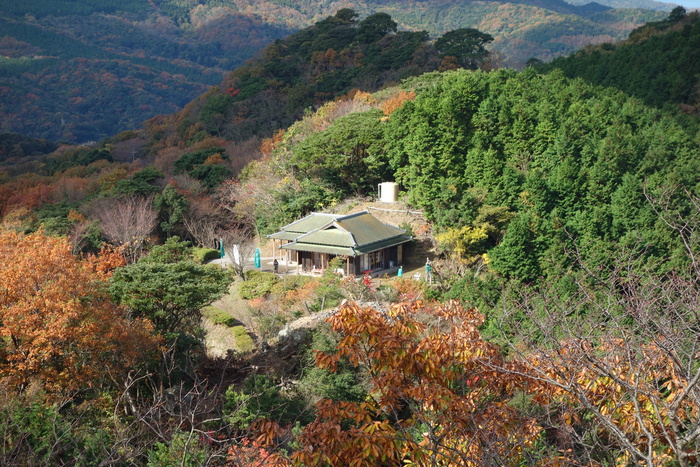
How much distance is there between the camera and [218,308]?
23.8 metres

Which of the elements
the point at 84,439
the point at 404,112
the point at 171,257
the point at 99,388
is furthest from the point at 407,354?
the point at 404,112

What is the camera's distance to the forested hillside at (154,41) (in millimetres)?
79875

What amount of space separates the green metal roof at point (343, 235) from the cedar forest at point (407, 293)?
1.63m

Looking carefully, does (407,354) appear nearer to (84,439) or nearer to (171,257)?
(84,439)

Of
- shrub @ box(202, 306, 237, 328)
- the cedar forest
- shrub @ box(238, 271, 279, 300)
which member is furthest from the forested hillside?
shrub @ box(202, 306, 237, 328)

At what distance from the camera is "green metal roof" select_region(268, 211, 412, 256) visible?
24266 mm

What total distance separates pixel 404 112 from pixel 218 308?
11785 millimetres

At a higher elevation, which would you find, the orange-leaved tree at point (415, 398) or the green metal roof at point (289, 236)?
the orange-leaved tree at point (415, 398)

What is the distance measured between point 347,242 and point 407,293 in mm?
5893

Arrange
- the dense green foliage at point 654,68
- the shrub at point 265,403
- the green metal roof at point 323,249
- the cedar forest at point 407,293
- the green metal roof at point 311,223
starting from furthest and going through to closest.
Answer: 1. the dense green foliage at point 654,68
2. the green metal roof at point 311,223
3. the green metal roof at point 323,249
4. the shrub at point 265,403
5. the cedar forest at point 407,293

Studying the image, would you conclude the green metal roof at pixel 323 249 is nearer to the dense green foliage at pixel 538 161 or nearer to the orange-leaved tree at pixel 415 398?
the dense green foliage at pixel 538 161

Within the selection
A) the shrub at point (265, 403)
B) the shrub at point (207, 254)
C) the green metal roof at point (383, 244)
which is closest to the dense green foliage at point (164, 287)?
the shrub at point (265, 403)

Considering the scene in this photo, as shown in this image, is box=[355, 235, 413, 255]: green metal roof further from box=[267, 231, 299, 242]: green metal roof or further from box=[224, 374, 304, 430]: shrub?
box=[224, 374, 304, 430]: shrub

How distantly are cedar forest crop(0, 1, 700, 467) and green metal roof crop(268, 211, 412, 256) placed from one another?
1626 mm
